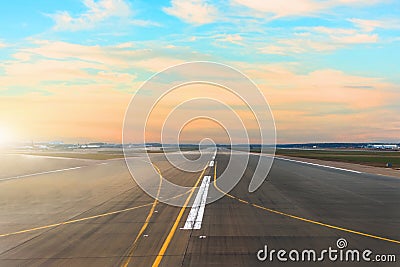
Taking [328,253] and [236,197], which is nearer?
[328,253]

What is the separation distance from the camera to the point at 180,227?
13.3 m

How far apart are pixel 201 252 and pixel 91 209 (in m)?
8.63

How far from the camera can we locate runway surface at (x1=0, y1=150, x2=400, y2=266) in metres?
10.1

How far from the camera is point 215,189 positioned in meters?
24.7

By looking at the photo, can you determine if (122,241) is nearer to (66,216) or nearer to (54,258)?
(54,258)

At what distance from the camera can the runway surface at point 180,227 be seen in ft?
33.1

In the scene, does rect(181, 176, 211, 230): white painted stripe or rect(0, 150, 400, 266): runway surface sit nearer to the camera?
rect(0, 150, 400, 266): runway surface

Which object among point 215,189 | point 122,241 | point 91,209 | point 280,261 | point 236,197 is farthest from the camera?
point 215,189

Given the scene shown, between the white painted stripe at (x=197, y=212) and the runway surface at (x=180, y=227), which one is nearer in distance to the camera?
the runway surface at (x=180, y=227)

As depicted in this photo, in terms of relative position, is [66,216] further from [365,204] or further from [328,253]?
[365,204]

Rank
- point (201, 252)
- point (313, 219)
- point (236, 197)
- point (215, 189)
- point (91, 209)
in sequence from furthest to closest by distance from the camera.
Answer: point (215, 189) < point (236, 197) < point (91, 209) < point (313, 219) < point (201, 252)

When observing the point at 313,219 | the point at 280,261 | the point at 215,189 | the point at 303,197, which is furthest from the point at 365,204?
the point at 280,261

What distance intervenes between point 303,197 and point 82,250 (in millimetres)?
14078

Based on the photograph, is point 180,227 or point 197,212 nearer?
point 180,227
